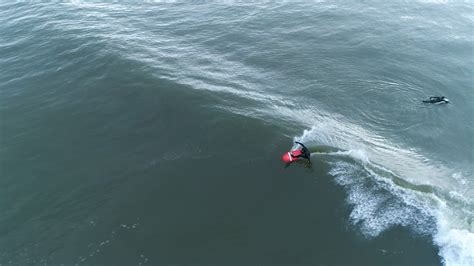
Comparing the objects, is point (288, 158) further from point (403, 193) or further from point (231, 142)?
point (403, 193)

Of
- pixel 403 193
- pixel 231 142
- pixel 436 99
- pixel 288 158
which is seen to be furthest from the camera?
pixel 436 99

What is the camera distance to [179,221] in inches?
1092

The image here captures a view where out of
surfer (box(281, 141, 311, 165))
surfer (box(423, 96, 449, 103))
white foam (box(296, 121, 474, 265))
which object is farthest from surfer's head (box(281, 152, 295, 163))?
surfer (box(423, 96, 449, 103))

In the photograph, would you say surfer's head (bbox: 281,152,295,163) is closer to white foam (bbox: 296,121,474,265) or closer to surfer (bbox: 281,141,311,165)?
surfer (bbox: 281,141,311,165)

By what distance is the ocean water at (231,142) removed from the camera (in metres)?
26.4

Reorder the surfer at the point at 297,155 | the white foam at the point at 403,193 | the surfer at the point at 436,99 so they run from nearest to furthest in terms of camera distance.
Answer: the white foam at the point at 403,193, the surfer at the point at 297,155, the surfer at the point at 436,99

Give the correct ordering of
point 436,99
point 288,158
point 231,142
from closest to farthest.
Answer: point 288,158 → point 231,142 → point 436,99

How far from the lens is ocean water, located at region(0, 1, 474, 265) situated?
26.4 metres

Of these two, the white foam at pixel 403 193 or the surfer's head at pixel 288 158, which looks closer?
the white foam at pixel 403 193

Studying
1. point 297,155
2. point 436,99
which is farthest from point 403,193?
point 436,99

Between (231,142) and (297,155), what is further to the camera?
(231,142)

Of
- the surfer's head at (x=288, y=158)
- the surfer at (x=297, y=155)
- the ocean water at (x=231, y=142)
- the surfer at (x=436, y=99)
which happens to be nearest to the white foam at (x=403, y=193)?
the ocean water at (x=231, y=142)

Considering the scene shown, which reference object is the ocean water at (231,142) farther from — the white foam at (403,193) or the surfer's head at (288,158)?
the surfer's head at (288,158)

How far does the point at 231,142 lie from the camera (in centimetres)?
3478
